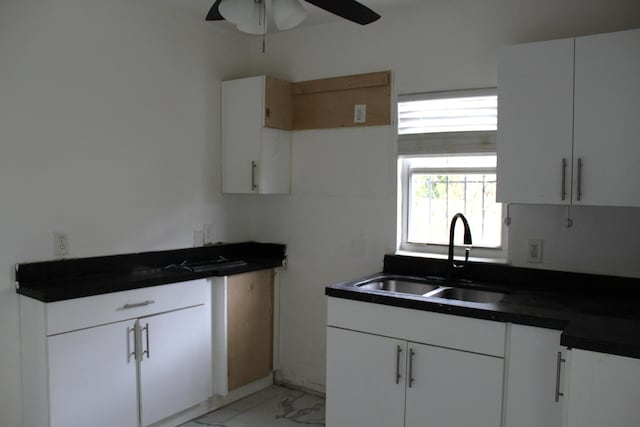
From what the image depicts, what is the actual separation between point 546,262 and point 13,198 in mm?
2744

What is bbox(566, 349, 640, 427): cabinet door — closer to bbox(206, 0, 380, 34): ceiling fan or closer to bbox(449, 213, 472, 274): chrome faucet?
bbox(449, 213, 472, 274): chrome faucet

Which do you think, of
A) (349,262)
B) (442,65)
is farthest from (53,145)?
(442,65)

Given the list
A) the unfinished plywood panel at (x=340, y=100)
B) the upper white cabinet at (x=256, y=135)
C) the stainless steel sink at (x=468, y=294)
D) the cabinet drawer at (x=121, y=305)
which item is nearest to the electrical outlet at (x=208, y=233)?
the upper white cabinet at (x=256, y=135)

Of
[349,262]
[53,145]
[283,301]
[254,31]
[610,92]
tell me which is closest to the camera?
[254,31]

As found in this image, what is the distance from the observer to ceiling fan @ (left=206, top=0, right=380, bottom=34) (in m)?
1.98

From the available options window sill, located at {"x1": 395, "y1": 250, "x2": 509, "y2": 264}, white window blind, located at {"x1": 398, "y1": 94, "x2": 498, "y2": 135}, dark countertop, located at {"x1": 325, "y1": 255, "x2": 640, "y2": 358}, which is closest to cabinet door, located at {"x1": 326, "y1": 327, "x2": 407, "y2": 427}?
dark countertop, located at {"x1": 325, "y1": 255, "x2": 640, "y2": 358}

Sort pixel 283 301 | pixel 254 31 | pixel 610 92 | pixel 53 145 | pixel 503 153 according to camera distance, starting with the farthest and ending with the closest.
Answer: pixel 283 301 → pixel 53 145 → pixel 503 153 → pixel 610 92 → pixel 254 31

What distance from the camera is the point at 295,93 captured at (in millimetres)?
3652

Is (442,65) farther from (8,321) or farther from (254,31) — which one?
(8,321)

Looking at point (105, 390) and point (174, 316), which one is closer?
point (105, 390)

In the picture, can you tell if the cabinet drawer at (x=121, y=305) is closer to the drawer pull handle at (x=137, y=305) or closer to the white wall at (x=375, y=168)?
the drawer pull handle at (x=137, y=305)

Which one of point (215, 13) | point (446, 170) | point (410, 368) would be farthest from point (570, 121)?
point (215, 13)

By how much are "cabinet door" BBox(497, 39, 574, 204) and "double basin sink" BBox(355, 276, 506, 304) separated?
1.85ft

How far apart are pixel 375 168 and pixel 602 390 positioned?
1.88 meters
